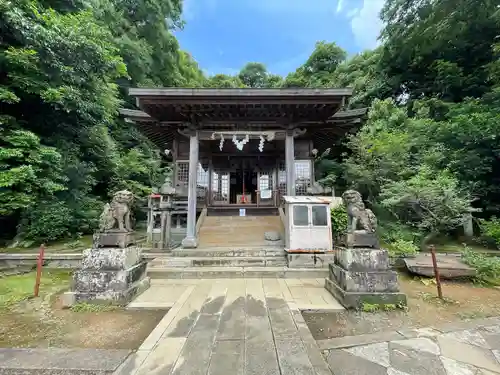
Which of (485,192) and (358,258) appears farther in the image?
(485,192)

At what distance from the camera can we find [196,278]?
17.0 feet

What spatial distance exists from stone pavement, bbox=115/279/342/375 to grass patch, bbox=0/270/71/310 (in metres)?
2.13

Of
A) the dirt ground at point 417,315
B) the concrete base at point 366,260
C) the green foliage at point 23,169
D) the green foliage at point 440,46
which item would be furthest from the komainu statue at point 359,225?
the green foliage at point 440,46

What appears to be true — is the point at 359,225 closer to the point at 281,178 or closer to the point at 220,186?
the point at 281,178

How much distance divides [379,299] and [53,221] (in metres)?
10.2

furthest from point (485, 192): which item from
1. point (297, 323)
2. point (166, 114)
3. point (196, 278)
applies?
point (166, 114)

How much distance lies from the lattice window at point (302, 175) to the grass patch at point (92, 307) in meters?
7.36

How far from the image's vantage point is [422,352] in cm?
226

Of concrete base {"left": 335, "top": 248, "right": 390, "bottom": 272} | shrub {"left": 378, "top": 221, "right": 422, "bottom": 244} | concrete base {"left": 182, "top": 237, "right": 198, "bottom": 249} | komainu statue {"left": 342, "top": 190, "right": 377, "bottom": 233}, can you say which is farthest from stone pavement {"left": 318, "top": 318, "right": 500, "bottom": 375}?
concrete base {"left": 182, "top": 237, "right": 198, "bottom": 249}

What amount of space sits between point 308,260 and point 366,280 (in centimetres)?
228

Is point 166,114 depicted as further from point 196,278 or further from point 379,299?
point 379,299

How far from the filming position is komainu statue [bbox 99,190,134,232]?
3.91 metres

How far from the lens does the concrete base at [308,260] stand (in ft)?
18.6

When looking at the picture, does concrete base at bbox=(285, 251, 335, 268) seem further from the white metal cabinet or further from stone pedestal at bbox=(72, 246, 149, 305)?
stone pedestal at bbox=(72, 246, 149, 305)
